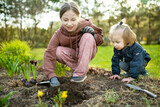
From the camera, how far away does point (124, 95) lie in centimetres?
183

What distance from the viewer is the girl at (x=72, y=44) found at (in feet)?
7.38

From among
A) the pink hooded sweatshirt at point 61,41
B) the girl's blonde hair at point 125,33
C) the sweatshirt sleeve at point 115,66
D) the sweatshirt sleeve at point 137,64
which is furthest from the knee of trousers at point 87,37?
the sweatshirt sleeve at point 137,64

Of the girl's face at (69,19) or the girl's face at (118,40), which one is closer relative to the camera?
the girl's face at (69,19)

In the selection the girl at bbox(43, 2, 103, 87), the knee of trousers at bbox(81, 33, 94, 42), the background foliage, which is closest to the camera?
the girl at bbox(43, 2, 103, 87)

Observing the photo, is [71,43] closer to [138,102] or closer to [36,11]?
[138,102]

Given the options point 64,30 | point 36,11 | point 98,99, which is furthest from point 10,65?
point 36,11

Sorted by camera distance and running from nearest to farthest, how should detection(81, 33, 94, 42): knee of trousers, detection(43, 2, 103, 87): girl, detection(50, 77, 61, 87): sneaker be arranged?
detection(50, 77, 61, 87): sneaker < detection(43, 2, 103, 87): girl < detection(81, 33, 94, 42): knee of trousers

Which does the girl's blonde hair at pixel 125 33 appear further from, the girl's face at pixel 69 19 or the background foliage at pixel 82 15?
the background foliage at pixel 82 15

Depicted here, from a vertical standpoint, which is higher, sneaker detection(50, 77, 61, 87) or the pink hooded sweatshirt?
the pink hooded sweatshirt

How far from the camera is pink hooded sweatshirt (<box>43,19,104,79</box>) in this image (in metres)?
2.42

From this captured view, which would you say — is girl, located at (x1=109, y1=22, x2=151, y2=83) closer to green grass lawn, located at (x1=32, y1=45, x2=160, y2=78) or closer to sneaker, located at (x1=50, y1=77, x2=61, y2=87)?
green grass lawn, located at (x1=32, y1=45, x2=160, y2=78)

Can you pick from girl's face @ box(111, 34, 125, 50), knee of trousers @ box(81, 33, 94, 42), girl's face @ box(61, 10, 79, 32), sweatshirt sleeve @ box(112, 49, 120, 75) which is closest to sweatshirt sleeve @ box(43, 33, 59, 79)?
girl's face @ box(61, 10, 79, 32)

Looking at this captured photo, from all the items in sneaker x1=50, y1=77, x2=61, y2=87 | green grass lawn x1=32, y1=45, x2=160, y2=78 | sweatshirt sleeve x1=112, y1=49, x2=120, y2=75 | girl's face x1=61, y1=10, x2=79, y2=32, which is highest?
girl's face x1=61, y1=10, x2=79, y2=32

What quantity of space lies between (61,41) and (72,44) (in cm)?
23
